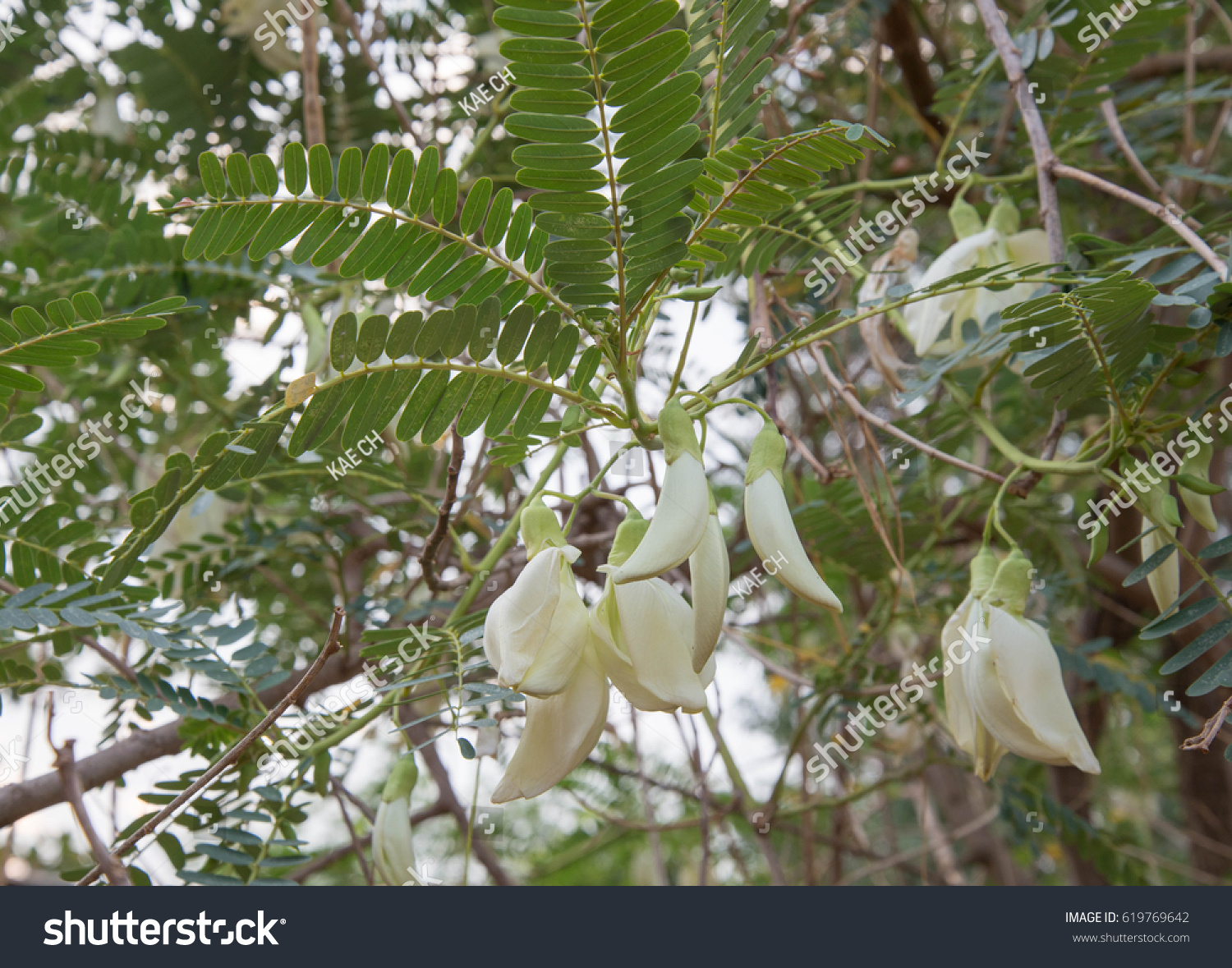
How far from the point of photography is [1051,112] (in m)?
1.11

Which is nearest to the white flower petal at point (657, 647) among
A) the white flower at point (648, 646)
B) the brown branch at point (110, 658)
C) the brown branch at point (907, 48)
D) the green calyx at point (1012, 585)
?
the white flower at point (648, 646)

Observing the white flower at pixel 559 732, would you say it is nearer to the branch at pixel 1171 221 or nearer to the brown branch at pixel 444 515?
the brown branch at pixel 444 515

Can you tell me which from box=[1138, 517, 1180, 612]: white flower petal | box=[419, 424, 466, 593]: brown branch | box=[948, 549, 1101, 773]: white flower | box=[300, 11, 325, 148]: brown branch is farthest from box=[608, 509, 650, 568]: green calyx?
box=[300, 11, 325, 148]: brown branch

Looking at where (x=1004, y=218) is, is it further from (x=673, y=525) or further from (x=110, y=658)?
(x=110, y=658)

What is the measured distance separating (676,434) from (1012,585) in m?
0.29

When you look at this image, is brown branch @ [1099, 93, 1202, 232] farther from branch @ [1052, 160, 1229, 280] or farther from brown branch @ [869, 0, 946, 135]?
brown branch @ [869, 0, 946, 135]

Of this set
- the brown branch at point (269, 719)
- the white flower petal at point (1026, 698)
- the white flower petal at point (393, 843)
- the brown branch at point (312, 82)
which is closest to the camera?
the brown branch at point (269, 719)

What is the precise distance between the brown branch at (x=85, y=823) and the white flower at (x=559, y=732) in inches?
7.7

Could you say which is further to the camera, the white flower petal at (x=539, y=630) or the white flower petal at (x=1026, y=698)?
the white flower petal at (x=1026, y=698)

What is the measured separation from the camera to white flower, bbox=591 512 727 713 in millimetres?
509

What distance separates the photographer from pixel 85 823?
1.72 feet

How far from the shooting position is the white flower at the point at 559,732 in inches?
20.3
